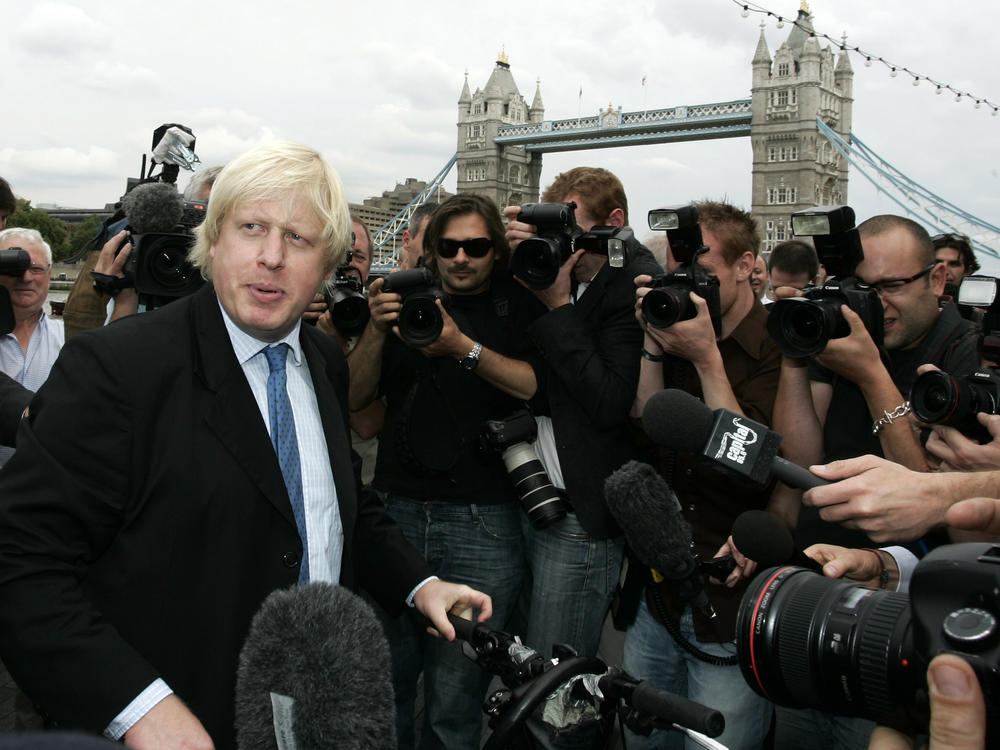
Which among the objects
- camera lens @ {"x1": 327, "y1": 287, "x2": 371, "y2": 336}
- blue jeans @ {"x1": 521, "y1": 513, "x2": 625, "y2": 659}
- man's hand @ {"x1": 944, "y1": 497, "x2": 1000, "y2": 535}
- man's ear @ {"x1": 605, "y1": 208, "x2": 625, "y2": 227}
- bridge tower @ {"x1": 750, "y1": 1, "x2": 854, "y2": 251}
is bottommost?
blue jeans @ {"x1": 521, "y1": 513, "x2": 625, "y2": 659}

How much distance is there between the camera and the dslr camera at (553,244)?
2508 millimetres

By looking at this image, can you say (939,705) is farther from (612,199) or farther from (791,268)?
(791,268)

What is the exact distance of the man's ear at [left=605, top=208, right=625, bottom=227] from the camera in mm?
2871

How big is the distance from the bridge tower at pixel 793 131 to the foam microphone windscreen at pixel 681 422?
55.3m

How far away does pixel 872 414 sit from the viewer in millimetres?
2057

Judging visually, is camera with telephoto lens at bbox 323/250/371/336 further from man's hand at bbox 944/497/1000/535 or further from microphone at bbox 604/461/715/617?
man's hand at bbox 944/497/1000/535

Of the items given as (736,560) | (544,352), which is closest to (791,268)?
(544,352)

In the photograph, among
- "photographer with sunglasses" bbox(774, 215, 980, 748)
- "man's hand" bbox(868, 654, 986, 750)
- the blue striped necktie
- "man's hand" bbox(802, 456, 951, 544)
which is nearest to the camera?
"man's hand" bbox(868, 654, 986, 750)

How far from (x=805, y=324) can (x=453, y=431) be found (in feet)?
3.85

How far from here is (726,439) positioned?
3.98 feet

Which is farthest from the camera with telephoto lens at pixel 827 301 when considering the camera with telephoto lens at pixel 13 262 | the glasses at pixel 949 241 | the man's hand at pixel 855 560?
the glasses at pixel 949 241

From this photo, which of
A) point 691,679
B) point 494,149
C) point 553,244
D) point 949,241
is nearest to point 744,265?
point 553,244

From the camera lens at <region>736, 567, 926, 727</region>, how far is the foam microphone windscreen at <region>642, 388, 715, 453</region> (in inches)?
10.6

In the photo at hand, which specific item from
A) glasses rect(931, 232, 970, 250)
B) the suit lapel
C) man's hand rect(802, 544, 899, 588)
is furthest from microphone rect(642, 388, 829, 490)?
glasses rect(931, 232, 970, 250)
